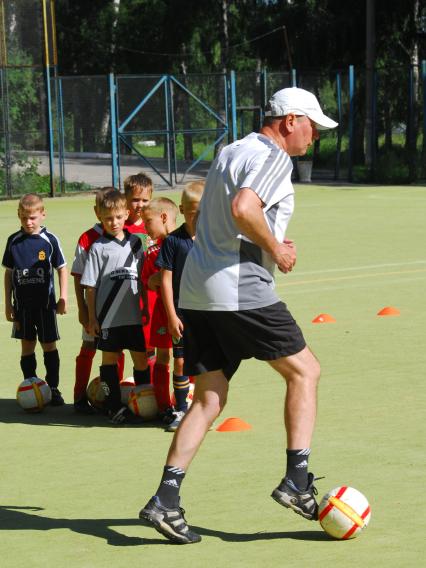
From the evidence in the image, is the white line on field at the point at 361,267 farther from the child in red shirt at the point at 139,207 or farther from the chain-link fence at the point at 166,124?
the chain-link fence at the point at 166,124

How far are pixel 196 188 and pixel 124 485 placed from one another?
1816 mm

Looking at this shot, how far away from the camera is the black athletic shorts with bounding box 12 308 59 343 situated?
26.8 ft

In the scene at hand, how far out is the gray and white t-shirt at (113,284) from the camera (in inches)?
302

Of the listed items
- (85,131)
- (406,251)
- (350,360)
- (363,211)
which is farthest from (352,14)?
(350,360)

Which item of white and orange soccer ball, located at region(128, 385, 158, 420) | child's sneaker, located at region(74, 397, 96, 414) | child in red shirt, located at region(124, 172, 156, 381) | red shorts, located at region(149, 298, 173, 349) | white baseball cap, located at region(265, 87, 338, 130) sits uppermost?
white baseball cap, located at region(265, 87, 338, 130)

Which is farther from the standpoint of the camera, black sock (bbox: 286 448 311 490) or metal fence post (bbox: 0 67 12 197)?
metal fence post (bbox: 0 67 12 197)

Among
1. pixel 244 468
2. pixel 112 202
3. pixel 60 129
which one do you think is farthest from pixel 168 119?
pixel 244 468

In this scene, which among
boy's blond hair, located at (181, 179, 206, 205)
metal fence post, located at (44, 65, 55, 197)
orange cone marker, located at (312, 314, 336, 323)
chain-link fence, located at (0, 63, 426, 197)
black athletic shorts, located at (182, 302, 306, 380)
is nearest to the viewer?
black athletic shorts, located at (182, 302, 306, 380)

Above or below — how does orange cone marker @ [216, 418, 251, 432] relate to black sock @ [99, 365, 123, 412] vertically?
below

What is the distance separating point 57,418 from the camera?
310 inches

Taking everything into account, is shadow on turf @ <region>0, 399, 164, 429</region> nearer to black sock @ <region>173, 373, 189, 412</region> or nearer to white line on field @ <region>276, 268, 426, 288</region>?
black sock @ <region>173, 373, 189, 412</region>

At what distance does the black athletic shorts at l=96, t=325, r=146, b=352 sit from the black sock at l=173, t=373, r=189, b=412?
1.37 feet

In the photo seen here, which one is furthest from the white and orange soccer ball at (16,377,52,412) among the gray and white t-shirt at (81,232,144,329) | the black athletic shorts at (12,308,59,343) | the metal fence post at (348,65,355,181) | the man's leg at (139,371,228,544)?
the metal fence post at (348,65,355,181)

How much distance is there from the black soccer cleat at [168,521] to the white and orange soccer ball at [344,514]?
583mm
